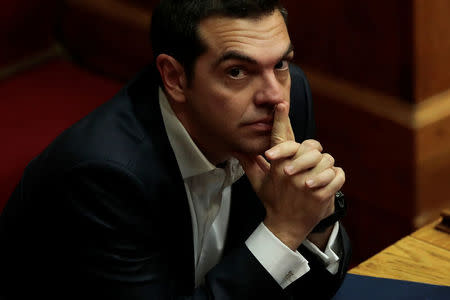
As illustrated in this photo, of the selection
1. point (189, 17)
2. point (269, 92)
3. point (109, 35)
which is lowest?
point (109, 35)

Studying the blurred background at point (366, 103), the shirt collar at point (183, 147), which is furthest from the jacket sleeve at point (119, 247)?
the blurred background at point (366, 103)

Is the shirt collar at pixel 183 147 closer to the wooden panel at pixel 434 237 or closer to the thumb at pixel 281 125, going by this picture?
→ the thumb at pixel 281 125

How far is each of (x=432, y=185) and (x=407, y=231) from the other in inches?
6.1

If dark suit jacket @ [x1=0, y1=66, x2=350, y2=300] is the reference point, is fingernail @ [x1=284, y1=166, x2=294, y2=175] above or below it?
above

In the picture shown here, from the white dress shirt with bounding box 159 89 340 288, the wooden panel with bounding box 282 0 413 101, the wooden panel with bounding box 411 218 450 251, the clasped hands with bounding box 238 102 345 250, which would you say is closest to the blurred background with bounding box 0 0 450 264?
the wooden panel with bounding box 282 0 413 101

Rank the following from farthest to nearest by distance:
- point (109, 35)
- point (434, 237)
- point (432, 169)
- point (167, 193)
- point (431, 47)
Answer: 1. point (109, 35)
2. point (432, 169)
3. point (431, 47)
4. point (434, 237)
5. point (167, 193)

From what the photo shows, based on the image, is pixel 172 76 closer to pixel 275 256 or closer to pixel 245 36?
pixel 245 36

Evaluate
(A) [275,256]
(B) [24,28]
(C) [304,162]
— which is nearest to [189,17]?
(C) [304,162]

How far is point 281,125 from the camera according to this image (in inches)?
58.7

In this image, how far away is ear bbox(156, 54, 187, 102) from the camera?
1.58 m

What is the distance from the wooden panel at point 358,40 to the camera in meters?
2.28

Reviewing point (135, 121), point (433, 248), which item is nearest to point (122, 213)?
point (135, 121)

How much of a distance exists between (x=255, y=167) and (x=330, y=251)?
212 mm

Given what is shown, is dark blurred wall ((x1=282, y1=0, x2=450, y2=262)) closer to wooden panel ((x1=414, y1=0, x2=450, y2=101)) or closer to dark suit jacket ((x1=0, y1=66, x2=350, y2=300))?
wooden panel ((x1=414, y1=0, x2=450, y2=101))
